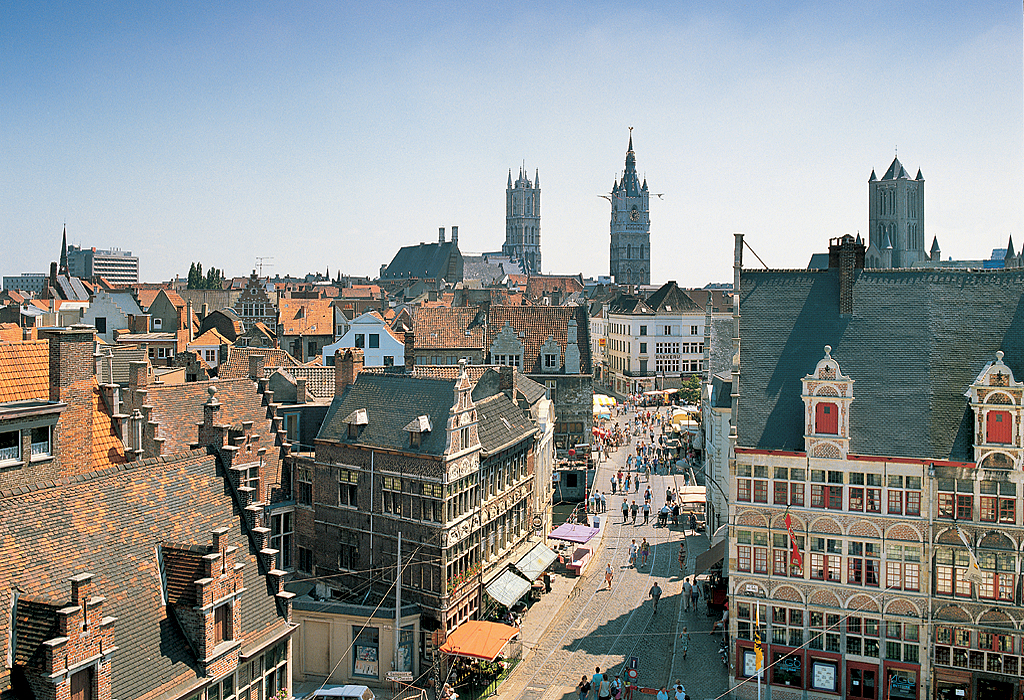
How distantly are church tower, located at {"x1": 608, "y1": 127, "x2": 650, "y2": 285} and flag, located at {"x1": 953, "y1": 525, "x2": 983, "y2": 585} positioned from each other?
170520 mm

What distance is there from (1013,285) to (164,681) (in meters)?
28.7

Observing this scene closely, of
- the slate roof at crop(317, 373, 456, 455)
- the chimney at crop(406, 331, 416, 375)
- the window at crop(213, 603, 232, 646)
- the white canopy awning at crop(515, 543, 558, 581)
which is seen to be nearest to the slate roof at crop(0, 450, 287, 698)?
the window at crop(213, 603, 232, 646)

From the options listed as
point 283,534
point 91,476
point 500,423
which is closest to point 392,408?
point 500,423

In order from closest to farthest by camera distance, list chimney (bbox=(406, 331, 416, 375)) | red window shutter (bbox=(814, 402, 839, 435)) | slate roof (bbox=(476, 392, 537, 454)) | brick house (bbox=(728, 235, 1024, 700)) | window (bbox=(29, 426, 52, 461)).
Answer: window (bbox=(29, 426, 52, 461)) → brick house (bbox=(728, 235, 1024, 700)) → red window shutter (bbox=(814, 402, 839, 435)) → slate roof (bbox=(476, 392, 537, 454)) → chimney (bbox=(406, 331, 416, 375))

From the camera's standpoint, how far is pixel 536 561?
41.0 meters

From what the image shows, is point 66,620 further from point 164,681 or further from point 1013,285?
point 1013,285

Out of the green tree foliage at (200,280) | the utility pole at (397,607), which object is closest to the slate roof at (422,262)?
the green tree foliage at (200,280)

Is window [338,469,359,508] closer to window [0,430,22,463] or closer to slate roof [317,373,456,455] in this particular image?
slate roof [317,373,456,455]

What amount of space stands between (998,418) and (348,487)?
23758 mm

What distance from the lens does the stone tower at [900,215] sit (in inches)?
6535

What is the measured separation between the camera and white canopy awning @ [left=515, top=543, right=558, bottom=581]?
39500mm

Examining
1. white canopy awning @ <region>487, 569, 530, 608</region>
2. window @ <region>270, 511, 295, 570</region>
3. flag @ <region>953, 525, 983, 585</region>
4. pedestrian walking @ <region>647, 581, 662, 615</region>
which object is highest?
flag @ <region>953, 525, 983, 585</region>

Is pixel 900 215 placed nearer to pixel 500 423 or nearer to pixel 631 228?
pixel 631 228

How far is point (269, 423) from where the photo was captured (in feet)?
120
